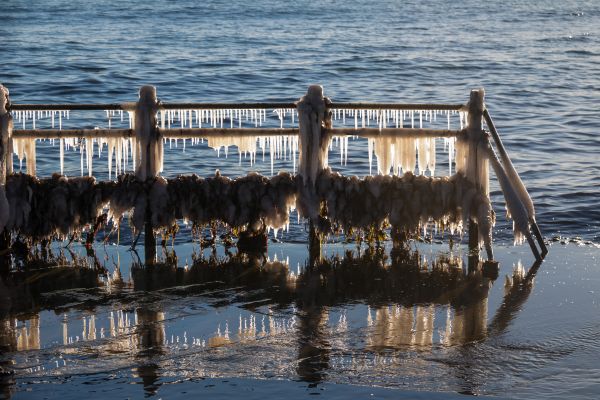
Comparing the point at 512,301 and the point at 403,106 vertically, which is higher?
the point at 403,106

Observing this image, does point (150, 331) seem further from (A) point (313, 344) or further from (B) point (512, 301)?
(B) point (512, 301)

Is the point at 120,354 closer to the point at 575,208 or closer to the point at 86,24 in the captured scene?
the point at 575,208

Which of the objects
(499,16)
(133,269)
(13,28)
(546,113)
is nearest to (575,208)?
(133,269)

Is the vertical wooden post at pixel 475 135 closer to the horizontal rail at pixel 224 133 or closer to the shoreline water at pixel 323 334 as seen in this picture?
the shoreline water at pixel 323 334

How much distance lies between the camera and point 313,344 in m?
9.53

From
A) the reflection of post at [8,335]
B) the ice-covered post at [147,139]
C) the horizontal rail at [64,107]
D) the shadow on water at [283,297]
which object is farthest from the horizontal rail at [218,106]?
the reflection of post at [8,335]

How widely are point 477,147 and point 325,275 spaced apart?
7.70 ft

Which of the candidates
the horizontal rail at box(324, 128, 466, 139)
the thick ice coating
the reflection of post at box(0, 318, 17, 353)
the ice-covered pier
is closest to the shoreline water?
the reflection of post at box(0, 318, 17, 353)

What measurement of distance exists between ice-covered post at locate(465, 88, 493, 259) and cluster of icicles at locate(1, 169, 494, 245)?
0.15 meters

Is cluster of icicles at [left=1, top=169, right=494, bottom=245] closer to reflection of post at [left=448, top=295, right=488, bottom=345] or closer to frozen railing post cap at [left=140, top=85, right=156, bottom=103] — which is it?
frozen railing post cap at [left=140, top=85, right=156, bottom=103]

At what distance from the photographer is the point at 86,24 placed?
49531 millimetres

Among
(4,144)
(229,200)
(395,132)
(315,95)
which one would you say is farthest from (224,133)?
(4,144)

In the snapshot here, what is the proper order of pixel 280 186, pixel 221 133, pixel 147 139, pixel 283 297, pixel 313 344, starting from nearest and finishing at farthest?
pixel 313 344, pixel 283 297, pixel 147 139, pixel 221 133, pixel 280 186

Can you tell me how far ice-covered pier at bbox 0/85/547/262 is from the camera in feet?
39.7
